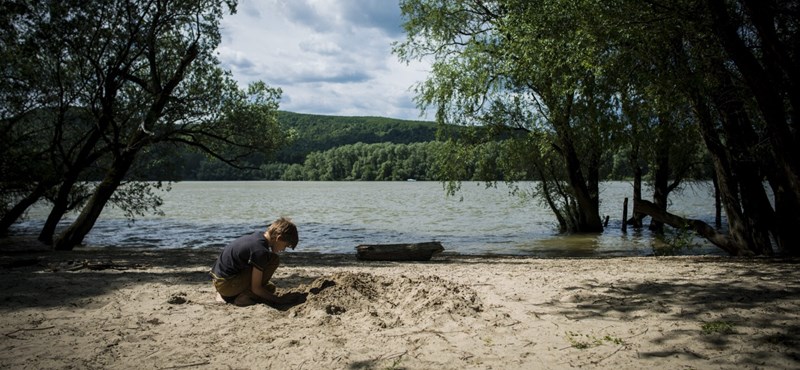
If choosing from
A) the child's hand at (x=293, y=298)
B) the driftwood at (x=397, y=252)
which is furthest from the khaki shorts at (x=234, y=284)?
the driftwood at (x=397, y=252)

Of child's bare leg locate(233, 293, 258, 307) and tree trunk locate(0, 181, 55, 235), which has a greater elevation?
tree trunk locate(0, 181, 55, 235)

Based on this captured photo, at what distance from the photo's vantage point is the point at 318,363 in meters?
4.75

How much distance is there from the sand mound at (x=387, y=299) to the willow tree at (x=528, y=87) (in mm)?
7562

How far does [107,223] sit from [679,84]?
32670 mm

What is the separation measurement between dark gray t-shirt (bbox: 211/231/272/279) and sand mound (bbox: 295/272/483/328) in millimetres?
810

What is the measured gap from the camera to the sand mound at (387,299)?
6.07 meters

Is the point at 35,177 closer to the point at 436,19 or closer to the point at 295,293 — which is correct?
the point at 295,293

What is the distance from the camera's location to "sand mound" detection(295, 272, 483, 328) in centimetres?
607

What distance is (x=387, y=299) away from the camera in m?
6.68

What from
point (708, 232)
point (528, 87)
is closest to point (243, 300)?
point (708, 232)

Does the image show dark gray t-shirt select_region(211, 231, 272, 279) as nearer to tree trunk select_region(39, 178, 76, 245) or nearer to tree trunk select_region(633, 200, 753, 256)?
tree trunk select_region(39, 178, 76, 245)

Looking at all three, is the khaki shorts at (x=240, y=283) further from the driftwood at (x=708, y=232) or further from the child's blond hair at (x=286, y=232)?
the driftwood at (x=708, y=232)

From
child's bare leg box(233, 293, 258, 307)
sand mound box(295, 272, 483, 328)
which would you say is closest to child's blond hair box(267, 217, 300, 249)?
sand mound box(295, 272, 483, 328)

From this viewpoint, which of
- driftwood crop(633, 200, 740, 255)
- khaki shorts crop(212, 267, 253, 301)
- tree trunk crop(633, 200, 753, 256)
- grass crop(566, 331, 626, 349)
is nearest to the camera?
grass crop(566, 331, 626, 349)
